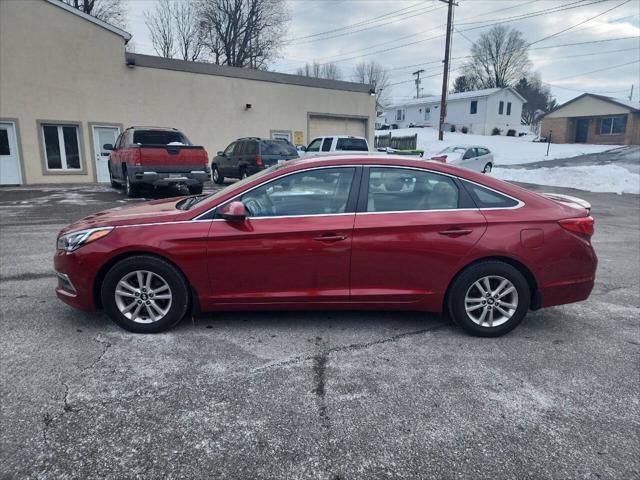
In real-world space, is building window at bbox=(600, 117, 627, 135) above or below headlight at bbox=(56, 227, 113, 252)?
above

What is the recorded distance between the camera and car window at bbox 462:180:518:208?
13.1 feet

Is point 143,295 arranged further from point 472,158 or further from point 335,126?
point 472,158

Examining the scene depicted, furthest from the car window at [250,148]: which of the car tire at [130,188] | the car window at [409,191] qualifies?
the car window at [409,191]

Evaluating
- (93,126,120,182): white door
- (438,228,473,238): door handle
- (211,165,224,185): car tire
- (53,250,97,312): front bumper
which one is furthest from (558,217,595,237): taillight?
(93,126,120,182): white door

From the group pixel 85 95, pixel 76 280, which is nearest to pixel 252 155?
pixel 85 95

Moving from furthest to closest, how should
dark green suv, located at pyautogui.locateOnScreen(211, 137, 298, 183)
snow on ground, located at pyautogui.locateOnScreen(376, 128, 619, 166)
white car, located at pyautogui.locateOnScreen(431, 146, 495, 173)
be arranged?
snow on ground, located at pyautogui.locateOnScreen(376, 128, 619, 166), white car, located at pyautogui.locateOnScreen(431, 146, 495, 173), dark green suv, located at pyautogui.locateOnScreen(211, 137, 298, 183)

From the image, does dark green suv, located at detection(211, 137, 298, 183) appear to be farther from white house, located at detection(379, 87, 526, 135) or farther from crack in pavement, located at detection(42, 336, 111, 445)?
white house, located at detection(379, 87, 526, 135)

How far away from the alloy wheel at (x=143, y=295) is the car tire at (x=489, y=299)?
249cm

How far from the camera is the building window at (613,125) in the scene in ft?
133

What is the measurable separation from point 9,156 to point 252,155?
8912mm

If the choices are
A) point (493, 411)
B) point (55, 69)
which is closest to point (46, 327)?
point (493, 411)

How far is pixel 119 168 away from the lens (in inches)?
526

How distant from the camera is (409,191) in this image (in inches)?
159

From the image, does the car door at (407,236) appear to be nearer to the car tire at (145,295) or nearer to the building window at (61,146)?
the car tire at (145,295)
